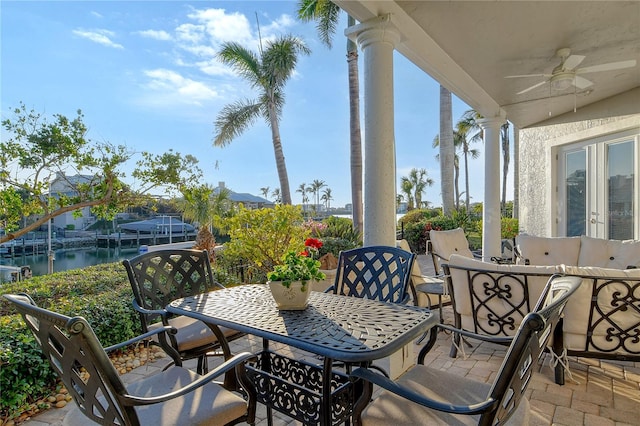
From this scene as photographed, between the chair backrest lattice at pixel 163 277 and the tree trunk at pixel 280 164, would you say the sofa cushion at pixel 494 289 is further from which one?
the tree trunk at pixel 280 164

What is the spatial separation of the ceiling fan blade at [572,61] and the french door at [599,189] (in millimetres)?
2438

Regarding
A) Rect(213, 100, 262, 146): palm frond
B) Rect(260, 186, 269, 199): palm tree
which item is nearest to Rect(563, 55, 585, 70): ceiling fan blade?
Rect(213, 100, 262, 146): palm frond

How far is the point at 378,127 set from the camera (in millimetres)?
2748

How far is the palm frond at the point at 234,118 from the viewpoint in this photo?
12.5 m

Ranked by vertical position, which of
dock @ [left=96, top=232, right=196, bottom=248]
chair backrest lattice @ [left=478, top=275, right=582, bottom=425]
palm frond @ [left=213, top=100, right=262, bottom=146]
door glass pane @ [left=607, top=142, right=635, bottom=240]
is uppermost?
palm frond @ [left=213, top=100, right=262, bottom=146]

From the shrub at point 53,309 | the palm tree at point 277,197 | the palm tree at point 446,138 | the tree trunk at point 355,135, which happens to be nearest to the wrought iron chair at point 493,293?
the shrub at point 53,309

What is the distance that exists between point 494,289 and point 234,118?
11590 mm

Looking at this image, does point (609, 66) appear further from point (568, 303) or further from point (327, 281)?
point (327, 281)

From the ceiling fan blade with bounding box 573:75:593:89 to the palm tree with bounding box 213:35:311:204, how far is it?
27.3ft

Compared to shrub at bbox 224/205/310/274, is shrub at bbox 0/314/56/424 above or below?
below

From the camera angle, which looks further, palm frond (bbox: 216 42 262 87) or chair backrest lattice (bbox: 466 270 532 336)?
palm frond (bbox: 216 42 262 87)

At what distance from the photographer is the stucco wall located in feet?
17.8

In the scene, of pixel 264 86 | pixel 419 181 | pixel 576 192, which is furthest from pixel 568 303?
pixel 419 181

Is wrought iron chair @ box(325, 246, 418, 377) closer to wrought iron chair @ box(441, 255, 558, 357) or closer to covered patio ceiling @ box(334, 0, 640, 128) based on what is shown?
wrought iron chair @ box(441, 255, 558, 357)
